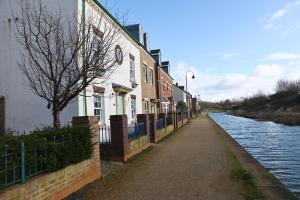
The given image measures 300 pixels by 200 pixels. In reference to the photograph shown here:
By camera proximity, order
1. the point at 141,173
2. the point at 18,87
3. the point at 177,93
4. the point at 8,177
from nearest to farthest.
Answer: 1. the point at 8,177
2. the point at 141,173
3. the point at 18,87
4. the point at 177,93

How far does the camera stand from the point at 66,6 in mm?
13266

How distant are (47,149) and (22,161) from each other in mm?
904

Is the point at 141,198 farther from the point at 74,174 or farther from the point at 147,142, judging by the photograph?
the point at 147,142

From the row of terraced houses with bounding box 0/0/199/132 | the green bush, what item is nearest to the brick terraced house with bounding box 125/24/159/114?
the row of terraced houses with bounding box 0/0/199/132

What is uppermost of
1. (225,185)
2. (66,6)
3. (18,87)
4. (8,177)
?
(66,6)

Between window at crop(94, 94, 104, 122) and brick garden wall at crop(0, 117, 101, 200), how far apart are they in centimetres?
553

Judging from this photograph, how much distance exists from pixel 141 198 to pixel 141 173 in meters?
2.76

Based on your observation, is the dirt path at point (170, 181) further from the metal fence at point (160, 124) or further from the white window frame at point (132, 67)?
the white window frame at point (132, 67)

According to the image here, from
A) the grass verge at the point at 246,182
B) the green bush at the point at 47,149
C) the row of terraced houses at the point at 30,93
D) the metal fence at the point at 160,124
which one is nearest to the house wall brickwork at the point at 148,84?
the metal fence at the point at 160,124

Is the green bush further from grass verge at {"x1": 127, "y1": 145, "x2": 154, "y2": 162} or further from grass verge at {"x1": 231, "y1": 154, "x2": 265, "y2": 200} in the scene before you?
grass verge at {"x1": 231, "y1": 154, "x2": 265, "y2": 200}

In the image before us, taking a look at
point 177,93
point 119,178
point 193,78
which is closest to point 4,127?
point 119,178

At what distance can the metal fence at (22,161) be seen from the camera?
5.46 metres

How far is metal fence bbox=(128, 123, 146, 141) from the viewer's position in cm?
1363

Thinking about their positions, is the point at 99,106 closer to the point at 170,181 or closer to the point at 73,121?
the point at 73,121
